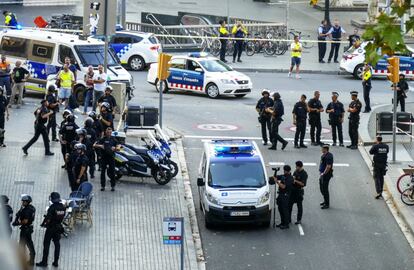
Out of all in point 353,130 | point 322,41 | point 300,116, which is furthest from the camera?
point 322,41

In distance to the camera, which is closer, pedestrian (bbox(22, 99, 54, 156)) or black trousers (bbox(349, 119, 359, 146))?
pedestrian (bbox(22, 99, 54, 156))

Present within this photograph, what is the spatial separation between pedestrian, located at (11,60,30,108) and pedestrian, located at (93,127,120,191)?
860 cm

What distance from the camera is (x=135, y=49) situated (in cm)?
3722

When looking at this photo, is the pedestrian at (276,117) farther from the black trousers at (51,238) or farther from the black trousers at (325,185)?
the black trousers at (51,238)

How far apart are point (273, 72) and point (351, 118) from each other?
45.0ft

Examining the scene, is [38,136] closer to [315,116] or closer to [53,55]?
[315,116]

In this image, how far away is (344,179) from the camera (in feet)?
74.0

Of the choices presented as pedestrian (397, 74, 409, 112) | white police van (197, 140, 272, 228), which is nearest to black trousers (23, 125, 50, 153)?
white police van (197, 140, 272, 228)

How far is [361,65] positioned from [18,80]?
15.0m

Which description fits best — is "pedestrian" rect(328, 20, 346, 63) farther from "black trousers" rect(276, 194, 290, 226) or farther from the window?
"black trousers" rect(276, 194, 290, 226)

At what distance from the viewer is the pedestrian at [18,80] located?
27703 millimetres

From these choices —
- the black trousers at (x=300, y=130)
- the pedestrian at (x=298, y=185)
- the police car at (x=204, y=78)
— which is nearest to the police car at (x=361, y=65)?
the police car at (x=204, y=78)

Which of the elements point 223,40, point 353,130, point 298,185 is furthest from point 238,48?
point 298,185

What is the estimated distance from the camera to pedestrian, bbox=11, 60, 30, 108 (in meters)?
27.7
